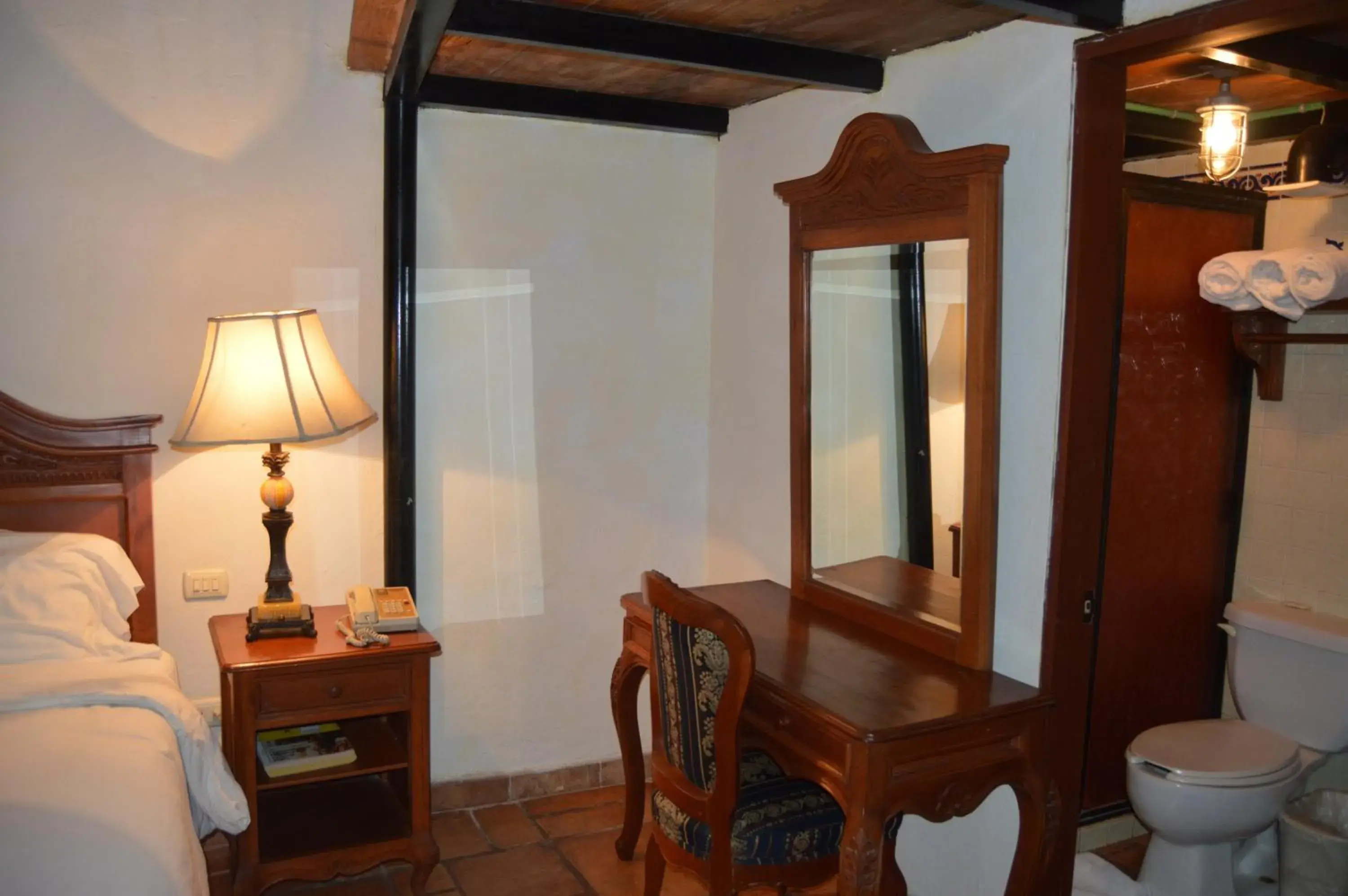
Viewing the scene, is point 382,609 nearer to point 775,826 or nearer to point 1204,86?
point 775,826

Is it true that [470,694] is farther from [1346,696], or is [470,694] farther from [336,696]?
[1346,696]

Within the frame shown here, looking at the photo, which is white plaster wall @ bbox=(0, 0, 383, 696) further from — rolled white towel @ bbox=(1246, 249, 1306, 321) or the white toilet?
rolled white towel @ bbox=(1246, 249, 1306, 321)

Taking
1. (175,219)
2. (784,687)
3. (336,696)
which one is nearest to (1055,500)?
(784,687)

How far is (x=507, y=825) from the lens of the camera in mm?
3377

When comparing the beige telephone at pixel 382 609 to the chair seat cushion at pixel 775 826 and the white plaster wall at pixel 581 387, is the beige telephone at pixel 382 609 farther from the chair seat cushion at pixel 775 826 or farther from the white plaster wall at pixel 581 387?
the chair seat cushion at pixel 775 826

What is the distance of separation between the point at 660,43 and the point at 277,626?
1757mm

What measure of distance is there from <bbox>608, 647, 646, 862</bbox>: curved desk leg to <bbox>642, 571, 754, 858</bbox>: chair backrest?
1.77 ft

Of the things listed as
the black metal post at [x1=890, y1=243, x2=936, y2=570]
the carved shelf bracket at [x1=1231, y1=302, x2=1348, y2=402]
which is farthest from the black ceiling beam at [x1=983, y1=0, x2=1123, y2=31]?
the carved shelf bracket at [x1=1231, y1=302, x2=1348, y2=402]

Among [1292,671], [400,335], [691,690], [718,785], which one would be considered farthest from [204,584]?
[1292,671]

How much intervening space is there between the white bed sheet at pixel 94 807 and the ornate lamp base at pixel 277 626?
1.52 ft

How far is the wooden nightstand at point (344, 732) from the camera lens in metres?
2.72

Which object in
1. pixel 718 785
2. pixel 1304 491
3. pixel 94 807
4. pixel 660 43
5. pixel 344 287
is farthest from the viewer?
pixel 1304 491

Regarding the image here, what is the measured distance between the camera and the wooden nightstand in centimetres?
272

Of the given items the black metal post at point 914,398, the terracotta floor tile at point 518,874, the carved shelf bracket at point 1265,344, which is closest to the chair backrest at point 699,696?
the black metal post at point 914,398
